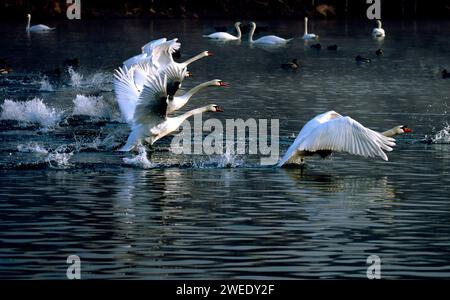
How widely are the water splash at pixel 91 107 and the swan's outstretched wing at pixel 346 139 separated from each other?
8143mm

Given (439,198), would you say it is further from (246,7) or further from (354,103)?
(246,7)

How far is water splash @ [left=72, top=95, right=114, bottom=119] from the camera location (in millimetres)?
28953

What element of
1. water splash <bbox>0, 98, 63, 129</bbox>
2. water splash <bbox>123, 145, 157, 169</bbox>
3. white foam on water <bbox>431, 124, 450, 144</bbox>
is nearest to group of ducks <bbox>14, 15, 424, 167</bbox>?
water splash <bbox>123, 145, 157, 169</bbox>

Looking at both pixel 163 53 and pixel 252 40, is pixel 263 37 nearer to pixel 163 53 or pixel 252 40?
pixel 252 40

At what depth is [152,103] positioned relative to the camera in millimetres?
23031

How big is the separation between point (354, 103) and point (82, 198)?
1515cm

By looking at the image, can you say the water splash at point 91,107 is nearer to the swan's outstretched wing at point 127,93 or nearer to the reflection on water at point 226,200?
the reflection on water at point 226,200

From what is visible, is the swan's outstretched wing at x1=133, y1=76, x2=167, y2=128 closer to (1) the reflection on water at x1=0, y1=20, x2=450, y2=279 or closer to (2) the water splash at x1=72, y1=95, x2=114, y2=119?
(1) the reflection on water at x1=0, y1=20, x2=450, y2=279

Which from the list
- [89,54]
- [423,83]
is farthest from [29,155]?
[89,54]

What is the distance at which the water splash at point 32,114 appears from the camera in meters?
27.4

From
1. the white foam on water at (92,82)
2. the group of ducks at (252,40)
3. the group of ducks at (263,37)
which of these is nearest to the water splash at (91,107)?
the white foam on water at (92,82)

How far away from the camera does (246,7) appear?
8075 cm

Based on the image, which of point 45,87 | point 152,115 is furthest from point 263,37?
point 152,115

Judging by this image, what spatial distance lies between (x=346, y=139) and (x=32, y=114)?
8223mm
